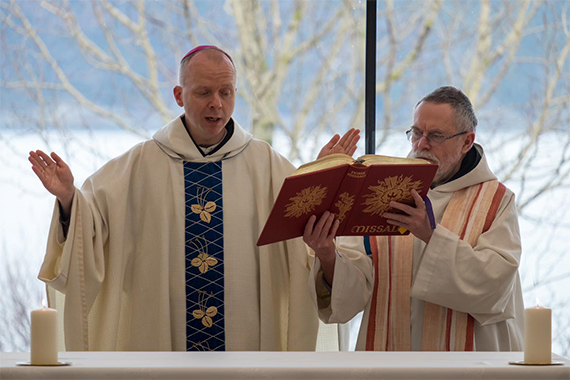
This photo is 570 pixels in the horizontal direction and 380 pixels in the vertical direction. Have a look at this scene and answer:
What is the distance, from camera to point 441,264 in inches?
139

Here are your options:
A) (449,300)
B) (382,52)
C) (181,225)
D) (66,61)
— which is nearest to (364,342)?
(449,300)

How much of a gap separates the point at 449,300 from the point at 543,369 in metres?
1.04

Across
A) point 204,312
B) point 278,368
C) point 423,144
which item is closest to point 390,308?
point 423,144

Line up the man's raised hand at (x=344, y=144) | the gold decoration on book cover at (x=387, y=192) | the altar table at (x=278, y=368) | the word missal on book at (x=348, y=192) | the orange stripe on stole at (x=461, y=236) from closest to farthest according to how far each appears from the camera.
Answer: the altar table at (x=278, y=368) → the word missal on book at (x=348, y=192) → the gold decoration on book cover at (x=387, y=192) → the orange stripe on stole at (x=461, y=236) → the man's raised hand at (x=344, y=144)

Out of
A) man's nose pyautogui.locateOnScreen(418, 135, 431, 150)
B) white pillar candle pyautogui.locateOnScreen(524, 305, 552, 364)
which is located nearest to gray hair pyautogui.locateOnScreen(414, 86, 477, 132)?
man's nose pyautogui.locateOnScreen(418, 135, 431, 150)

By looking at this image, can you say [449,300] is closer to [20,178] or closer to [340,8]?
[340,8]

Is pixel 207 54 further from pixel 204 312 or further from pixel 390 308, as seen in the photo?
pixel 390 308

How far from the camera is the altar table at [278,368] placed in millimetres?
2436

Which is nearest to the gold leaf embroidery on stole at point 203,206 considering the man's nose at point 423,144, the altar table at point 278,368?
the man's nose at point 423,144

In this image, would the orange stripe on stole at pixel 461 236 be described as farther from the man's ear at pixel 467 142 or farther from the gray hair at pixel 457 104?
the gray hair at pixel 457 104

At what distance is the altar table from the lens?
2436mm

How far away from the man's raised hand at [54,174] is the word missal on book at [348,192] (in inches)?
38.4

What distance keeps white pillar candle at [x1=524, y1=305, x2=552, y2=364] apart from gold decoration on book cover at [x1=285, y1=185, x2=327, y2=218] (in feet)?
3.11

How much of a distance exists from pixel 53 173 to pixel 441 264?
166cm
